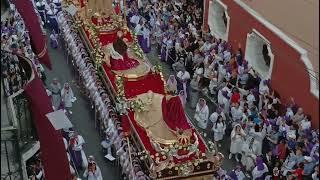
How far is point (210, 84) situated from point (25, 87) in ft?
32.0

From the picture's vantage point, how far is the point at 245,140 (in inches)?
612

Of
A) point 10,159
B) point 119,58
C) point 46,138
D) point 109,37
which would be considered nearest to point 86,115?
point 119,58

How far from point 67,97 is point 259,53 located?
21.8ft

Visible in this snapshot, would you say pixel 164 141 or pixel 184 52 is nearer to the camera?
pixel 164 141

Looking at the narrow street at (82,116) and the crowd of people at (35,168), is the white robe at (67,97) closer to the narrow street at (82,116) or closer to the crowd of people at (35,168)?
the narrow street at (82,116)

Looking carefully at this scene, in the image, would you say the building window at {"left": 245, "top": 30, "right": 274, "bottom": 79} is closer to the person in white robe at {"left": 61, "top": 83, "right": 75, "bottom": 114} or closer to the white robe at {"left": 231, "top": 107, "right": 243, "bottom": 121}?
the white robe at {"left": 231, "top": 107, "right": 243, "bottom": 121}

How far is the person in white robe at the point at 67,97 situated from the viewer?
18375mm

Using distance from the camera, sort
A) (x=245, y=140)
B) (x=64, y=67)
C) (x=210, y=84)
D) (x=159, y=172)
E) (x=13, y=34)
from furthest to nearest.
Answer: (x=64, y=67) → (x=13, y=34) → (x=210, y=84) → (x=245, y=140) → (x=159, y=172)

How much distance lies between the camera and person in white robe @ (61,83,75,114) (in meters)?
18.4

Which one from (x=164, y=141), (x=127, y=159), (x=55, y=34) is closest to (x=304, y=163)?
(x=164, y=141)

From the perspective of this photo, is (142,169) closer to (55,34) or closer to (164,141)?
(164,141)

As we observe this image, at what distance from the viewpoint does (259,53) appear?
1941cm

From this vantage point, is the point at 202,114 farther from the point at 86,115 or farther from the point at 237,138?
the point at 86,115

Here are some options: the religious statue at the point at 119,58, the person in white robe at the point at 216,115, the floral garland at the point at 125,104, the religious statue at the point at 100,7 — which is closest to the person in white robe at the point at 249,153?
the person in white robe at the point at 216,115
